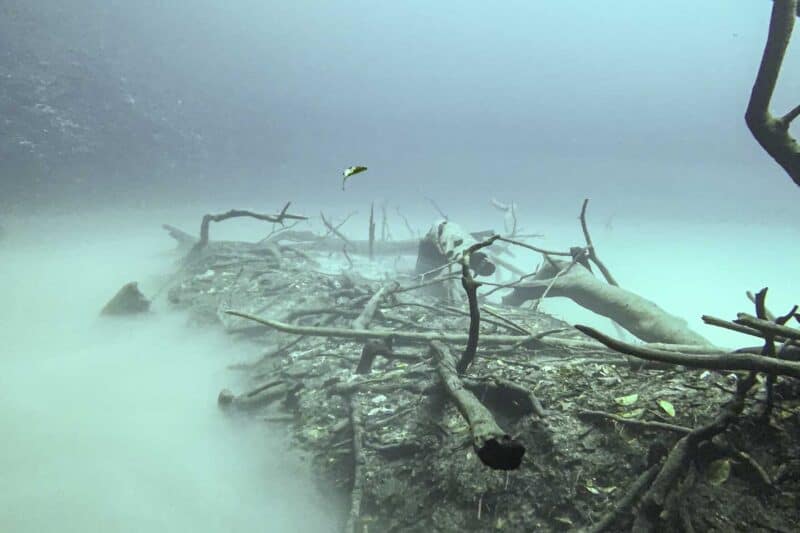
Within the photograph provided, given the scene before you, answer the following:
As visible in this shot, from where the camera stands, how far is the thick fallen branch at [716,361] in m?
1.72

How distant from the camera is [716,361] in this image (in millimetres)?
1891

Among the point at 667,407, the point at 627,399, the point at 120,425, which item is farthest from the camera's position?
the point at 120,425

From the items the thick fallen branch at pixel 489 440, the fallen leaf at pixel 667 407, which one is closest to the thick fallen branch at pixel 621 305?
the fallen leaf at pixel 667 407

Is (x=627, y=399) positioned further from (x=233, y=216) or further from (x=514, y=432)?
(x=233, y=216)

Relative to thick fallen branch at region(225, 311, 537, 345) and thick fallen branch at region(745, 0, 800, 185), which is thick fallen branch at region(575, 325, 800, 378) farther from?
thick fallen branch at region(225, 311, 537, 345)

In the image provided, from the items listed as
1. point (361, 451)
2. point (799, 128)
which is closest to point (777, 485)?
point (361, 451)

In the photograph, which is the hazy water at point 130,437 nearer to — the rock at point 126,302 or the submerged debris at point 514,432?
the rock at point 126,302

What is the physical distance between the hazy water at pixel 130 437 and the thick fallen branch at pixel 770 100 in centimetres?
473

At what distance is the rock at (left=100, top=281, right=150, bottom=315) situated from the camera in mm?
8016

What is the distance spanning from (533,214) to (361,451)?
2249 inches

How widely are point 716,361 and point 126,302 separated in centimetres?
922

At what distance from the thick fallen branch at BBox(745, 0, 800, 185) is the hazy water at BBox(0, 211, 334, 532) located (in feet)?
15.5

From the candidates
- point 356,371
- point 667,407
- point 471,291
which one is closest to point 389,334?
point 356,371

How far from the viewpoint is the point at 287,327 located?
16.3 feet
